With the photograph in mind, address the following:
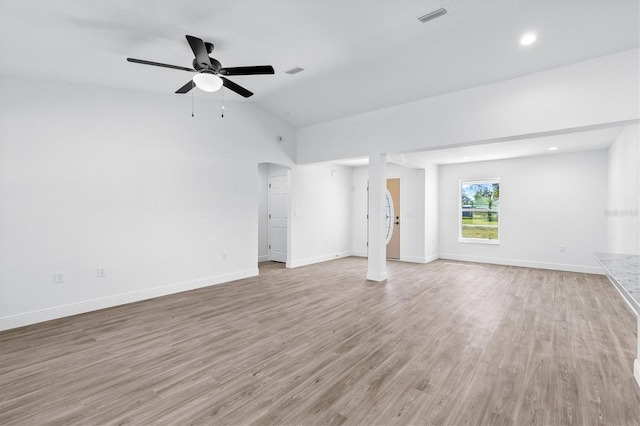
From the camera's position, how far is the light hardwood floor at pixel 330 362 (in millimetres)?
2041

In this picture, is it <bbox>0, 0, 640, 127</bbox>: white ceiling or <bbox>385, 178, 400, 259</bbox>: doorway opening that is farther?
<bbox>385, 178, 400, 259</bbox>: doorway opening

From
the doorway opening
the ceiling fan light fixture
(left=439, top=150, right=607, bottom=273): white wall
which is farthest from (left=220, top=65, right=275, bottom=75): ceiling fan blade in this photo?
(left=439, top=150, right=607, bottom=273): white wall

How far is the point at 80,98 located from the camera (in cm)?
401

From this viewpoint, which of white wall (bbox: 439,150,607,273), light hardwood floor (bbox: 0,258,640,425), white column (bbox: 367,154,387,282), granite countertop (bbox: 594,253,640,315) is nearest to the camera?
granite countertop (bbox: 594,253,640,315)

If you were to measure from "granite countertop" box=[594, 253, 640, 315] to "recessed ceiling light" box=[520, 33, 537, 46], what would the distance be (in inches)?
95.7

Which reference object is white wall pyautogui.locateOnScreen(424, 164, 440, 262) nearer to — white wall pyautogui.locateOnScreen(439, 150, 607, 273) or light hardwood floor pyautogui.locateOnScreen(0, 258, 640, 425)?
white wall pyautogui.locateOnScreen(439, 150, 607, 273)

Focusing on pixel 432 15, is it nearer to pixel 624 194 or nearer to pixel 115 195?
pixel 624 194

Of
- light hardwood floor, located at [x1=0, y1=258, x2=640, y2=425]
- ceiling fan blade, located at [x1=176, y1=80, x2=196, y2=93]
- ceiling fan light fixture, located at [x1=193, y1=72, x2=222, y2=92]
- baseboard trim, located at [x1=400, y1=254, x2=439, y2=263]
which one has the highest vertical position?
ceiling fan blade, located at [x1=176, y1=80, x2=196, y2=93]

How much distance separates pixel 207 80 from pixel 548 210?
299 inches

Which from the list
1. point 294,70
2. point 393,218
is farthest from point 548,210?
point 294,70

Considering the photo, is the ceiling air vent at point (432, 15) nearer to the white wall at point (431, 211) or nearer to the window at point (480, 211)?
the white wall at point (431, 211)

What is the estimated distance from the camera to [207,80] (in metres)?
3.07

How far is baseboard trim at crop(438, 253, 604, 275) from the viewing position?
6.53 metres

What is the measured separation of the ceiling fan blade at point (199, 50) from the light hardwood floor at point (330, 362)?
9.31 feet
